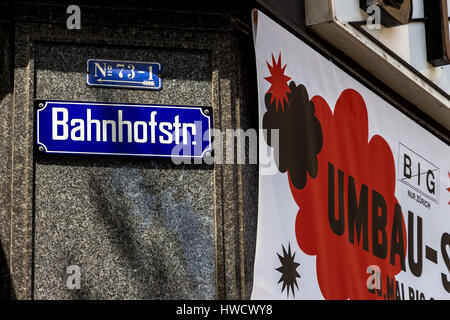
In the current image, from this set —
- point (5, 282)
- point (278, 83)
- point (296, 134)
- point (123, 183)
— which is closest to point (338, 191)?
point (296, 134)

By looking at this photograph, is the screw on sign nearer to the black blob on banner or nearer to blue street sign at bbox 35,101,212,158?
the black blob on banner

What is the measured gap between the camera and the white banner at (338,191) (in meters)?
7.59

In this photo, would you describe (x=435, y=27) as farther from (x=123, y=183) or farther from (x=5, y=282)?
(x=5, y=282)

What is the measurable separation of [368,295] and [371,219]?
70 cm

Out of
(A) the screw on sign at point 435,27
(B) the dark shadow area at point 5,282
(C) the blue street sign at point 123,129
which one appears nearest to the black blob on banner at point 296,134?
(C) the blue street sign at point 123,129

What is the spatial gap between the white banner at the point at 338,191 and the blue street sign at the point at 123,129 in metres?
0.49

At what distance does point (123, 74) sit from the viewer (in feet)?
24.6

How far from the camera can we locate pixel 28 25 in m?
7.39

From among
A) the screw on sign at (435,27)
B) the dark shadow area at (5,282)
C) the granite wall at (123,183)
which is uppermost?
the screw on sign at (435,27)

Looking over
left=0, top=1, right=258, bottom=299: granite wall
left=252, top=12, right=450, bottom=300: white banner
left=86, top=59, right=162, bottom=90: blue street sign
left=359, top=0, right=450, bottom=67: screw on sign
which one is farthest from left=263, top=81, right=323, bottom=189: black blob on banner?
left=359, top=0, right=450, bottom=67: screw on sign

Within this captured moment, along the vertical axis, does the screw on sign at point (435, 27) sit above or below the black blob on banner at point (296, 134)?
above

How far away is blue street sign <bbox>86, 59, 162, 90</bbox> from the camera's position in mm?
7445

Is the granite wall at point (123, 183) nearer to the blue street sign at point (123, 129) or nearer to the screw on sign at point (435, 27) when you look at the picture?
the blue street sign at point (123, 129)

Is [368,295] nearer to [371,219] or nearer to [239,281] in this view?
[371,219]
